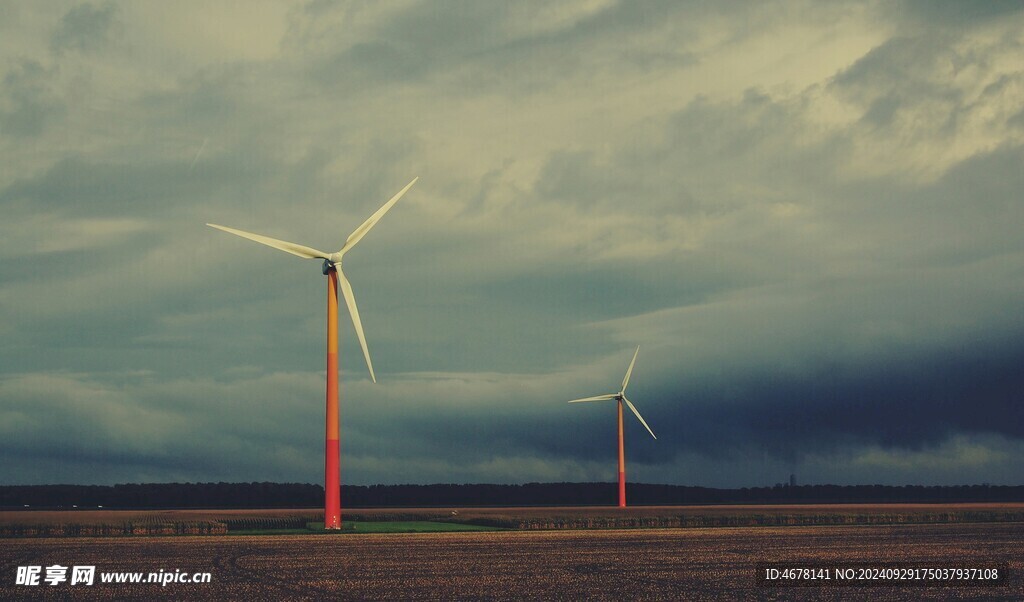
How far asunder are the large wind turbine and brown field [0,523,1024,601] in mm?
6227

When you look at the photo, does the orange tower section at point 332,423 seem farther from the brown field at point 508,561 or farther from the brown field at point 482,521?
the brown field at point 482,521

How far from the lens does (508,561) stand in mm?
50625

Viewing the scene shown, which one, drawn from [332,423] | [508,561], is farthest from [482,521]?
[508,561]

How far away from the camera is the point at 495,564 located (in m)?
49.0

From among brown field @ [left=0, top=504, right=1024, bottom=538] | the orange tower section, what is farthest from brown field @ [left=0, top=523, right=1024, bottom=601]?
brown field @ [left=0, top=504, right=1024, bottom=538]

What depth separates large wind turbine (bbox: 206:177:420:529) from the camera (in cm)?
7750

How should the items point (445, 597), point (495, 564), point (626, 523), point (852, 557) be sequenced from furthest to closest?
point (626, 523)
point (852, 557)
point (495, 564)
point (445, 597)

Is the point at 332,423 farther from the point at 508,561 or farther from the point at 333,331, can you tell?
the point at 508,561

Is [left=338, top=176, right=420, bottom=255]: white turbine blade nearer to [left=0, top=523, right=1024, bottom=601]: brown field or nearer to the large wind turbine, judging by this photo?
the large wind turbine

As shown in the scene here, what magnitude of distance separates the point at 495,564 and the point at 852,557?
690 inches

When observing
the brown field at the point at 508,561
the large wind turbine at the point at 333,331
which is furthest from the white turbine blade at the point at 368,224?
the brown field at the point at 508,561

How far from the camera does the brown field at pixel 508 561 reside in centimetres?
3772

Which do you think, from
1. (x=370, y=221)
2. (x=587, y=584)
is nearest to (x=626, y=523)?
(x=370, y=221)

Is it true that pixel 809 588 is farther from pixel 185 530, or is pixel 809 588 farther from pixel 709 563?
pixel 185 530
